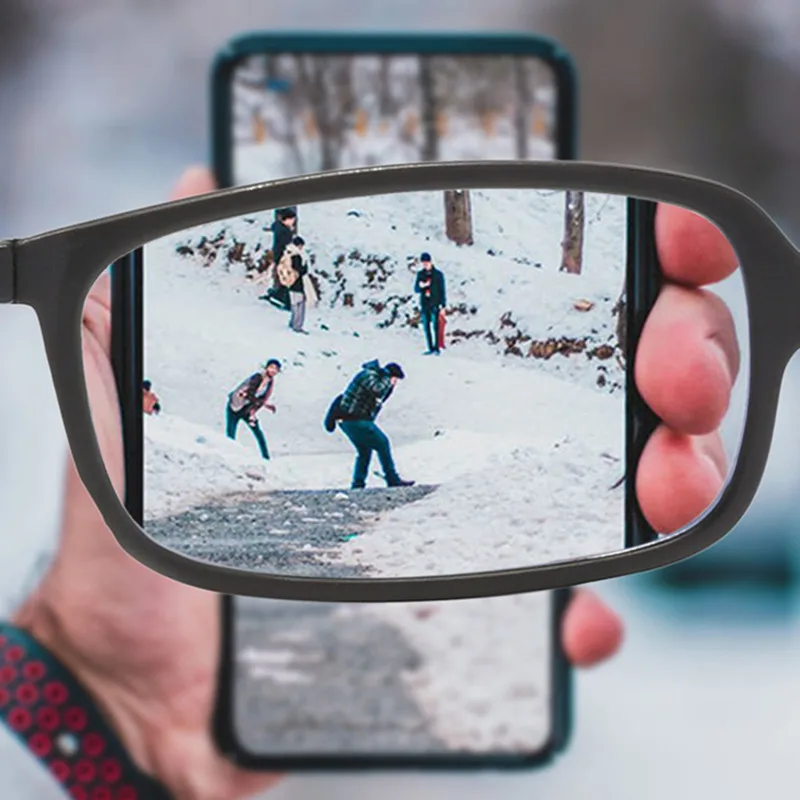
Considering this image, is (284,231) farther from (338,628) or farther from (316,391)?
(338,628)

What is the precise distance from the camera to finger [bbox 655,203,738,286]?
212 mm

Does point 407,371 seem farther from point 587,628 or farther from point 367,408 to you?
point 587,628

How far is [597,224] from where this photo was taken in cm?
21

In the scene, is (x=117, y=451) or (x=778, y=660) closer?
(x=117, y=451)

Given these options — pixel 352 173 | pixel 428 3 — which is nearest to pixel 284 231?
pixel 352 173

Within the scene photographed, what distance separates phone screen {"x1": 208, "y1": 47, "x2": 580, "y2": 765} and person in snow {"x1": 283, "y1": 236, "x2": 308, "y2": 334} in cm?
21

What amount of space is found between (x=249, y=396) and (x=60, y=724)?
0.31 m

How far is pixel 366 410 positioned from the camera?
212mm

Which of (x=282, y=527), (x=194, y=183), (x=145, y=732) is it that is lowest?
(x=145, y=732)

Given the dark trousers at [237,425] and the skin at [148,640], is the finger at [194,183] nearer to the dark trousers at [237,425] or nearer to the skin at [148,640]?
the skin at [148,640]

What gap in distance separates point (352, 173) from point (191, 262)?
0.04 m

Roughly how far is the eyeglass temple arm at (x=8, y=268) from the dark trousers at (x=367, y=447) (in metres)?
0.08

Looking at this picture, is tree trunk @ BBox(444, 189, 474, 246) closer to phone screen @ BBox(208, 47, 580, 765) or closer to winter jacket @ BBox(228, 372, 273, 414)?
winter jacket @ BBox(228, 372, 273, 414)

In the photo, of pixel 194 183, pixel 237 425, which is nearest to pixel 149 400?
pixel 237 425
